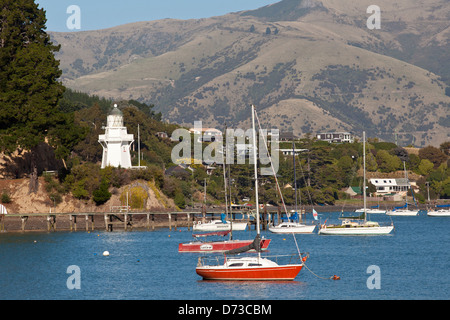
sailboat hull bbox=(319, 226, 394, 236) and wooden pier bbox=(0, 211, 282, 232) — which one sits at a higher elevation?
wooden pier bbox=(0, 211, 282, 232)

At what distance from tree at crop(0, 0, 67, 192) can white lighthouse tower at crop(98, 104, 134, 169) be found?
15846 millimetres

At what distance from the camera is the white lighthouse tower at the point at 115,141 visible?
405ft

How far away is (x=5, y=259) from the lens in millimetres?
73625

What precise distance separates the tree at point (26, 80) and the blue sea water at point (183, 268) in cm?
1319

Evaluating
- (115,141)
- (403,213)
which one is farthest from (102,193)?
(403,213)

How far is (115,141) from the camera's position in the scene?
123562 mm

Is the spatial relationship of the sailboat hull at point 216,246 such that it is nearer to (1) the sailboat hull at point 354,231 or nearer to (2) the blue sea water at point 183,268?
(2) the blue sea water at point 183,268

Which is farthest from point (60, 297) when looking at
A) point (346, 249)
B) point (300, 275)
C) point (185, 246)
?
point (346, 249)

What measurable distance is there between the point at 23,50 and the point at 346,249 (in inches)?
2066

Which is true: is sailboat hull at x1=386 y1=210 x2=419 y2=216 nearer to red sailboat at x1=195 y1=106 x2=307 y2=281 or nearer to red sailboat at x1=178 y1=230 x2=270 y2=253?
red sailboat at x1=178 y1=230 x2=270 y2=253

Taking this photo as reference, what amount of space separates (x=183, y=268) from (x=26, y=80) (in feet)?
158

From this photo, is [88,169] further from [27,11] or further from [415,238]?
[415,238]

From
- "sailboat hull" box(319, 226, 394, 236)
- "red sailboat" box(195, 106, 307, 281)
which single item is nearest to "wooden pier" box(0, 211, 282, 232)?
"sailboat hull" box(319, 226, 394, 236)

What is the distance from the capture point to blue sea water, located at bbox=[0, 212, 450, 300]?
53.9 m
